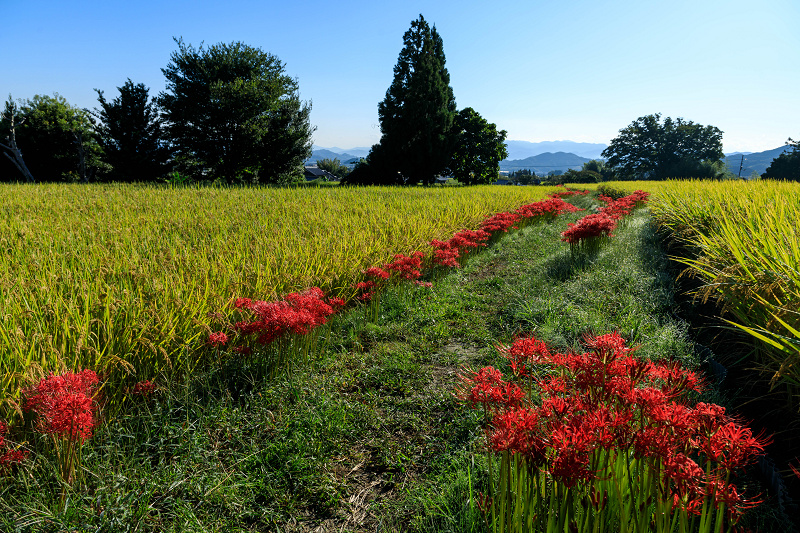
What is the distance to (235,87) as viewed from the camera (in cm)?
2459

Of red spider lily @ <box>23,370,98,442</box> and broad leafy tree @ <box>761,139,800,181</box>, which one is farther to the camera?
broad leafy tree @ <box>761,139,800,181</box>

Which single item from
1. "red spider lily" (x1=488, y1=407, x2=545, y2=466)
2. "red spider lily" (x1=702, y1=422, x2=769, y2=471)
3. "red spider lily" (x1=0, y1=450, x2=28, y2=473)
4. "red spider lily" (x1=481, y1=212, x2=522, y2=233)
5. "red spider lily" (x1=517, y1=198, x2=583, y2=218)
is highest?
"red spider lily" (x1=517, y1=198, x2=583, y2=218)

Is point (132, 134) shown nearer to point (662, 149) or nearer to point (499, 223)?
point (499, 223)

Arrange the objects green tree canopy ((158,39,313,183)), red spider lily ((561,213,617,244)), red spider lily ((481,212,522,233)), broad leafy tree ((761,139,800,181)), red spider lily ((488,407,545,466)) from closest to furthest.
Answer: red spider lily ((488,407,545,466)) < red spider lily ((561,213,617,244)) < red spider lily ((481,212,522,233)) < green tree canopy ((158,39,313,183)) < broad leafy tree ((761,139,800,181))

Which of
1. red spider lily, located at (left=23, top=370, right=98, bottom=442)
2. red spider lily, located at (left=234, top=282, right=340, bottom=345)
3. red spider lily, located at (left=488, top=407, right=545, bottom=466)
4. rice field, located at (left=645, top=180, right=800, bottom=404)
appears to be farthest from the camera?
red spider lily, located at (left=234, top=282, right=340, bottom=345)

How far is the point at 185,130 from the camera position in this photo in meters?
26.9

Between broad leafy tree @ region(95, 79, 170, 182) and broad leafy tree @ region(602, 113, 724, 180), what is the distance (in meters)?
74.4

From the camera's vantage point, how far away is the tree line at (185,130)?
2617 centimetres

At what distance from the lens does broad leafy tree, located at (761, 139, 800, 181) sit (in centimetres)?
4909

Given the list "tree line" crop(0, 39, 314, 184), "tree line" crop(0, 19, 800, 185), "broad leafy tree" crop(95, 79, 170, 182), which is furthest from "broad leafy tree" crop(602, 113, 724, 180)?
"broad leafy tree" crop(95, 79, 170, 182)

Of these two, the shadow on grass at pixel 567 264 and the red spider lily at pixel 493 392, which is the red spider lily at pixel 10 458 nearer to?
the red spider lily at pixel 493 392

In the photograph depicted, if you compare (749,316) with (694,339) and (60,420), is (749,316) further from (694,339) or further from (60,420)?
(60,420)

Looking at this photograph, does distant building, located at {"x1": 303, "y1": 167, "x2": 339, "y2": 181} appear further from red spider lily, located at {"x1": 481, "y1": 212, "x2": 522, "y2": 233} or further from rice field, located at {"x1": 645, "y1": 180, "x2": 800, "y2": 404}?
rice field, located at {"x1": 645, "y1": 180, "x2": 800, "y2": 404}

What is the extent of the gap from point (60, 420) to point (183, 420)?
3.41ft
